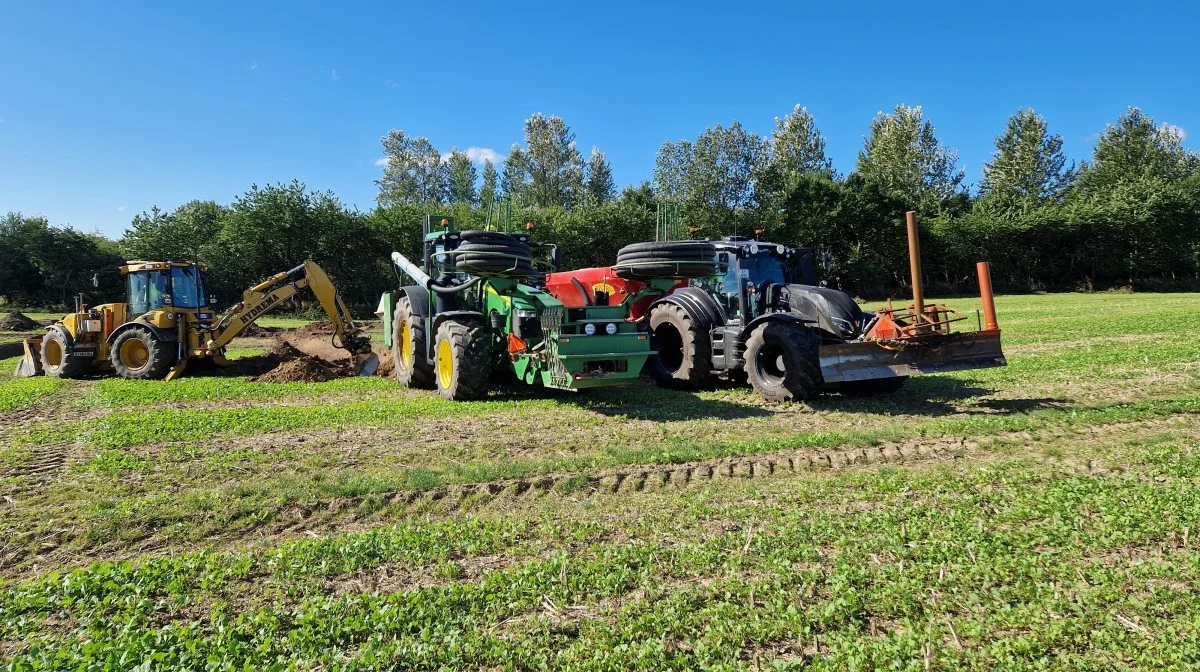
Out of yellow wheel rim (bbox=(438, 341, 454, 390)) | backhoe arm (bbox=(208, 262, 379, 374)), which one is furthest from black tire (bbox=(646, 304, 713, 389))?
backhoe arm (bbox=(208, 262, 379, 374))

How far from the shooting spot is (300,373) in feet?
40.5

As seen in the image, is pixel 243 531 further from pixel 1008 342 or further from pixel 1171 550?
pixel 1008 342

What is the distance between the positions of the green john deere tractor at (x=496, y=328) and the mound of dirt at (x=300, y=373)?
1.72 meters

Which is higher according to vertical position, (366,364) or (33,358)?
(33,358)

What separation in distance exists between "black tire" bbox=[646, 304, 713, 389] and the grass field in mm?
2321

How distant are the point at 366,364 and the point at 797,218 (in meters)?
36.0

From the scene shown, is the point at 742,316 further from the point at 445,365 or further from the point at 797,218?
the point at 797,218

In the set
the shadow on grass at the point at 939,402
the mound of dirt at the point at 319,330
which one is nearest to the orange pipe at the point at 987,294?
the shadow on grass at the point at 939,402

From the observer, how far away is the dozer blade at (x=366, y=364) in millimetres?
13422

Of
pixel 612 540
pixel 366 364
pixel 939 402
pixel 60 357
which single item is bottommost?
pixel 612 540

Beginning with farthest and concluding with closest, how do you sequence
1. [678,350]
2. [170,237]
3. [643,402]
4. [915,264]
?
[170,237]
[678,350]
[643,402]
[915,264]

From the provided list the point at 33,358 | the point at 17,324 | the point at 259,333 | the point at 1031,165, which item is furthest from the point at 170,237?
Answer: the point at 1031,165

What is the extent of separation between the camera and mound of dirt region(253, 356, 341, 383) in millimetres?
12180

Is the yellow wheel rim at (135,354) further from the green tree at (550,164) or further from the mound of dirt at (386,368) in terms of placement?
the green tree at (550,164)
